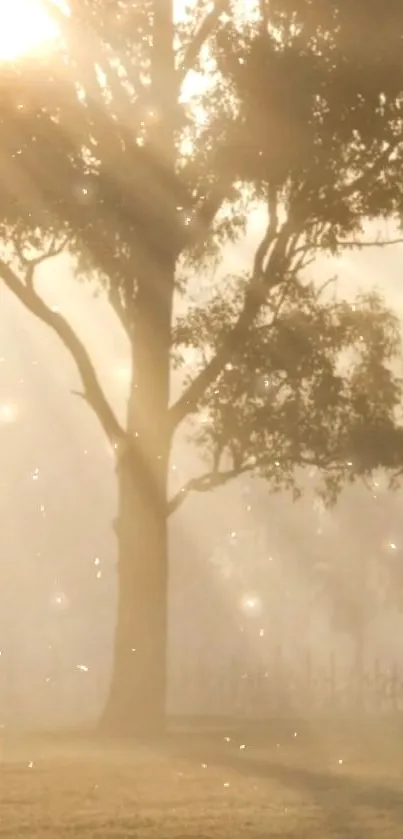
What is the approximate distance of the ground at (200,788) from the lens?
9.99m

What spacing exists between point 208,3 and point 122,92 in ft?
6.59

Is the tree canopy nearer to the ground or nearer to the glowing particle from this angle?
the ground

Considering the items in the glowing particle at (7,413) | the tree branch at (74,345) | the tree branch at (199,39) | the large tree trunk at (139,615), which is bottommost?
the large tree trunk at (139,615)

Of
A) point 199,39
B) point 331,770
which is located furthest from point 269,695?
point 331,770

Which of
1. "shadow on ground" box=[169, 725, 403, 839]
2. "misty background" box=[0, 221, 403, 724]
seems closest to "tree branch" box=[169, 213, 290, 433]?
"shadow on ground" box=[169, 725, 403, 839]

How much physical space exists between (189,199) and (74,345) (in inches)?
101

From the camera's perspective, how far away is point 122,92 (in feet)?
69.8

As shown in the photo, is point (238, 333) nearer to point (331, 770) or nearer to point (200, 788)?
point (331, 770)

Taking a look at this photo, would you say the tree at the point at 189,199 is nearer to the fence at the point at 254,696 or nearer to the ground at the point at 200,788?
the ground at the point at 200,788

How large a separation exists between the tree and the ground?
3.33 meters

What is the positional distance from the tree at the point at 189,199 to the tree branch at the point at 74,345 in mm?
28

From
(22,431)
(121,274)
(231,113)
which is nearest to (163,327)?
(121,274)

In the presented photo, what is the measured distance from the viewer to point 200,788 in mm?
12297

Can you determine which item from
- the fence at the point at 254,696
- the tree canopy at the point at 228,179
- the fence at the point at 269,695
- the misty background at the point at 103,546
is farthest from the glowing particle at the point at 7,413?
the tree canopy at the point at 228,179
